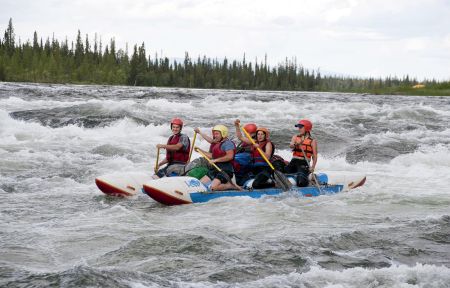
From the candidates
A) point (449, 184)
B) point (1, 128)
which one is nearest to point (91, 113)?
point (1, 128)

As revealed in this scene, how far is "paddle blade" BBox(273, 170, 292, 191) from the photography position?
11.4 meters

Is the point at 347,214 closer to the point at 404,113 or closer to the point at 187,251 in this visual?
the point at 187,251

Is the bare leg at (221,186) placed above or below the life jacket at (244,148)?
below

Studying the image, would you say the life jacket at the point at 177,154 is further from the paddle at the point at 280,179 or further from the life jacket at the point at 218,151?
the paddle at the point at 280,179

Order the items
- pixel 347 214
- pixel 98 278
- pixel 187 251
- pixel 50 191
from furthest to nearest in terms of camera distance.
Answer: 1. pixel 50 191
2. pixel 347 214
3. pixel 187 251
4. pixel 98 278

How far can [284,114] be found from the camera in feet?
88.0

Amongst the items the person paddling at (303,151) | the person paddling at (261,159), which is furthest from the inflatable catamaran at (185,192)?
the person paddling at (303,151)

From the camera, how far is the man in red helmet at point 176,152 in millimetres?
11883

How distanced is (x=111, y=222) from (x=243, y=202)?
7.66 feet

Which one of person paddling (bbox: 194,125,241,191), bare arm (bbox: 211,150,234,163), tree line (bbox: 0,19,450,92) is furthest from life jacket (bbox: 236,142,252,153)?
tree line (bbox: 0,19,450,92)

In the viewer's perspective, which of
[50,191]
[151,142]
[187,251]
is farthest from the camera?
[151,142]

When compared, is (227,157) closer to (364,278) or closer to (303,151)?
(303,151)

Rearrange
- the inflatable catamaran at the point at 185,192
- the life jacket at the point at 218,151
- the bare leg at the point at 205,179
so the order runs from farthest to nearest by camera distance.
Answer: the bare leg at the point at 205,179 → the life jacket at the point at 218,151 → the inflatable catamaran at the point at 185,192

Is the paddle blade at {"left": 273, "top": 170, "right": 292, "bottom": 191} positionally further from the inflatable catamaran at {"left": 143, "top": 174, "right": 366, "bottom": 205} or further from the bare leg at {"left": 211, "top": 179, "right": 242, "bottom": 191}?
the bare leg at {"left": 211, "top": 179, "right": 242, "bottom": 191}
